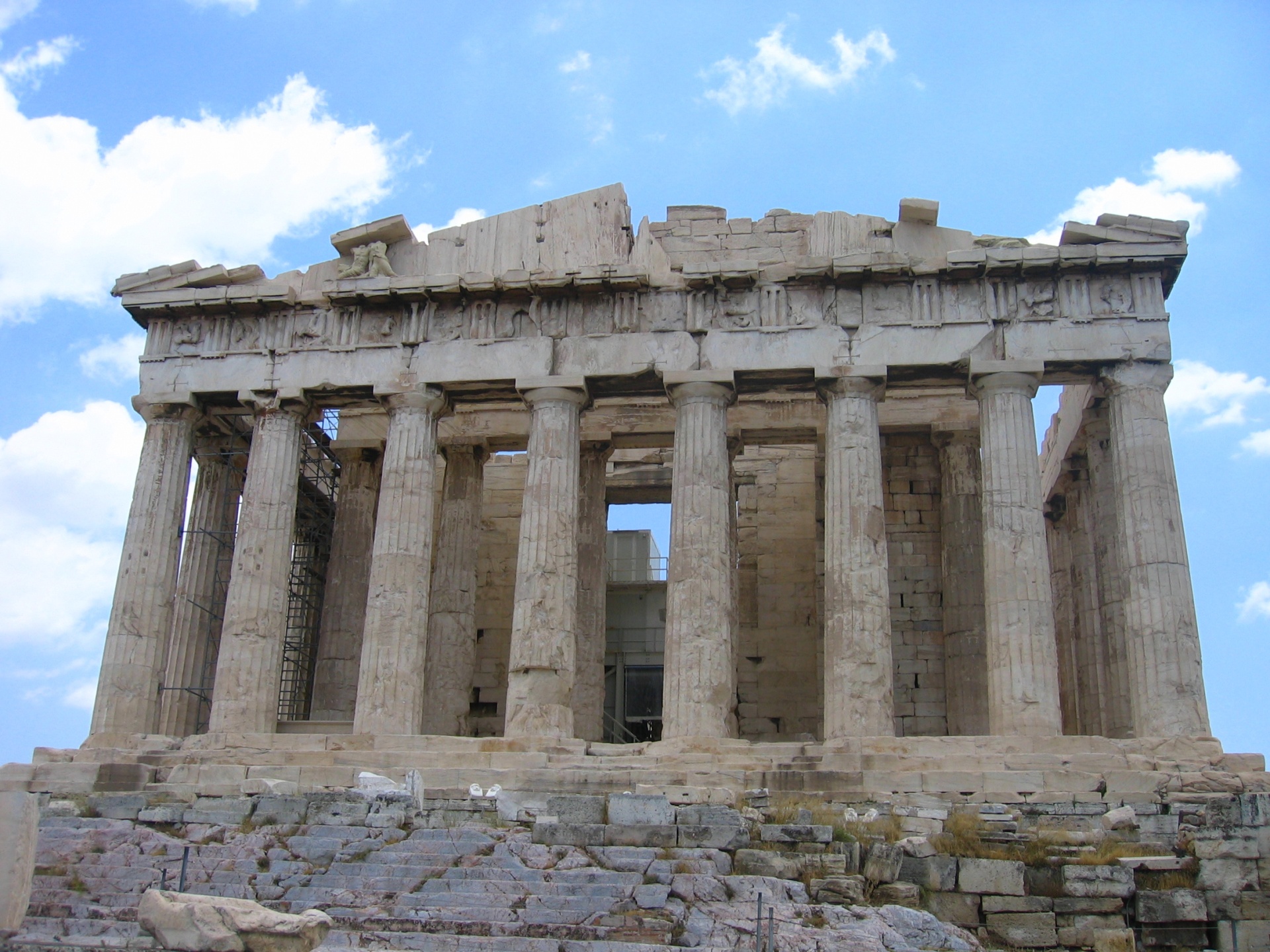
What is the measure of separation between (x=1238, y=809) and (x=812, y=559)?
12607mm

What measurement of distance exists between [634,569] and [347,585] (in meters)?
7.89

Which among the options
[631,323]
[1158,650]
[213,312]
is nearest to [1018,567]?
[1158,650]

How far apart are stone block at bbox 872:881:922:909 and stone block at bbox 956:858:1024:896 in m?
0.58

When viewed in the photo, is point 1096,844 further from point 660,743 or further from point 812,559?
point 812,559

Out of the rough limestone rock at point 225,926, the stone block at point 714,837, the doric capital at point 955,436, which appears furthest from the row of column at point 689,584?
the rough limestone rock at point 225,926

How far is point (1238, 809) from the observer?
1584 centimetres

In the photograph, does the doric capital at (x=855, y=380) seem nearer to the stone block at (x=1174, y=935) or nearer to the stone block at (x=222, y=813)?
the stone block at (x=1174, y=935)

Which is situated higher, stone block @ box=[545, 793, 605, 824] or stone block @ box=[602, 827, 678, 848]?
stone block @ box=[545, 793, 605, 824]

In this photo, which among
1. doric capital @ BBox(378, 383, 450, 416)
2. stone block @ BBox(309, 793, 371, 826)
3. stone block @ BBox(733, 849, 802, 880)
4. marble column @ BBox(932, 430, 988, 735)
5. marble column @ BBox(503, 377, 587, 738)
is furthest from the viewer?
marble column @ BBox(932, 430, 988, 735)

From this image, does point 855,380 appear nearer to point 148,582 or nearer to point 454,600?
point 454,600

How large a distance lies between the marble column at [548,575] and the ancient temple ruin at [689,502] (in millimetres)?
67

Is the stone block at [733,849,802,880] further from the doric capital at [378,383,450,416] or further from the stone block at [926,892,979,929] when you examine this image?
the doric capital at [378,383,450,416]

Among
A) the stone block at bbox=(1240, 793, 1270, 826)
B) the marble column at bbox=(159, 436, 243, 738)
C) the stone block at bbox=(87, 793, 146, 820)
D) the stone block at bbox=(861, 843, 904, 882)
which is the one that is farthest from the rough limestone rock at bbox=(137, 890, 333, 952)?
the marble column at bbox=(159, 436, 243, 738)

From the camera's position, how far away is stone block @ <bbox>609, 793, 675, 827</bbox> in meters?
14.9
